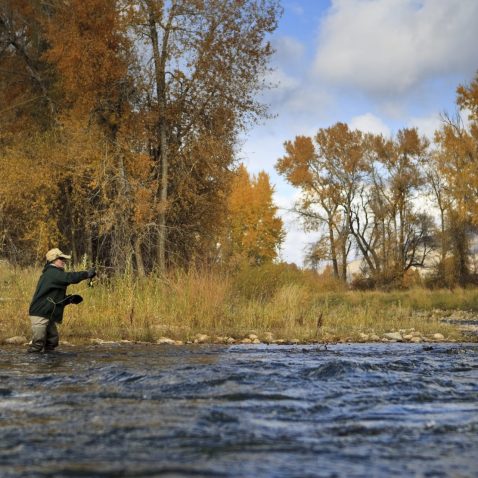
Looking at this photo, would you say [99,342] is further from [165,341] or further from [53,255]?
[53,255]

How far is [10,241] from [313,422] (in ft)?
73.2

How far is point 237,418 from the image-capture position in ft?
18.8

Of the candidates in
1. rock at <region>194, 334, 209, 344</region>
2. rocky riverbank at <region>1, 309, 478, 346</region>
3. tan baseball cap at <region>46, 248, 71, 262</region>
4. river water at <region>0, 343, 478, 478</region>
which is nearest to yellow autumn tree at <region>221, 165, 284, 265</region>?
rocky riverbank at <region>1, 309, 478, 346</region>

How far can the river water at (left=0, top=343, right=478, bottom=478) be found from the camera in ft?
14.1

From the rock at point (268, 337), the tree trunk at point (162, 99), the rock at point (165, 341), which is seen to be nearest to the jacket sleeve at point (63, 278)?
the rock at point (165, 341)

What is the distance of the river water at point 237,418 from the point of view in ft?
14.1

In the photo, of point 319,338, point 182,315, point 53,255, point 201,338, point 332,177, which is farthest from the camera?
point 332,177

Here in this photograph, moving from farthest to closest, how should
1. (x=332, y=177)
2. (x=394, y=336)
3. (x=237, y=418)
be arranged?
1. (x=332, y=177)
2. (x=394, y=336)
3. (x=237, y=418)

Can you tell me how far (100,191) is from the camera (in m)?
24.8

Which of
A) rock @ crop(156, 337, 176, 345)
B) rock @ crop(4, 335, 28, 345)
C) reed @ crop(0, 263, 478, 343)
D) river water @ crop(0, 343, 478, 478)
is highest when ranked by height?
reed @ crop(0, 263, 478, 343)

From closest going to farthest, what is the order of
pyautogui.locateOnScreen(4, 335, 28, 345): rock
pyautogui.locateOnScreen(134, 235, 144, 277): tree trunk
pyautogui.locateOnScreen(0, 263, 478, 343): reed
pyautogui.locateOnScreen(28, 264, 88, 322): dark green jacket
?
pyautogui.locateOnScreen(28, 264, 88, 322): dark green jacket, pyautogui.locateOnScreen(4, 335, 28, 345): rock, pyautogui.locateOnScreen(0, 263, 478, 343): reed, pyautogui.locateOnScreen(134, 235, 144, 277): tree trunk

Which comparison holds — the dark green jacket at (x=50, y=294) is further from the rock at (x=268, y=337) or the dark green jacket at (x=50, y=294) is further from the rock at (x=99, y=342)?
the rock at (x=268, y=337)

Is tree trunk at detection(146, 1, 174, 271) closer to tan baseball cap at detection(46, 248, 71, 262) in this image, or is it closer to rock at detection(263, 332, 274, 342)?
rock at detection(263, 332, 274, 342)

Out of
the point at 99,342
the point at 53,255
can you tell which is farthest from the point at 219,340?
the point at 53,255
